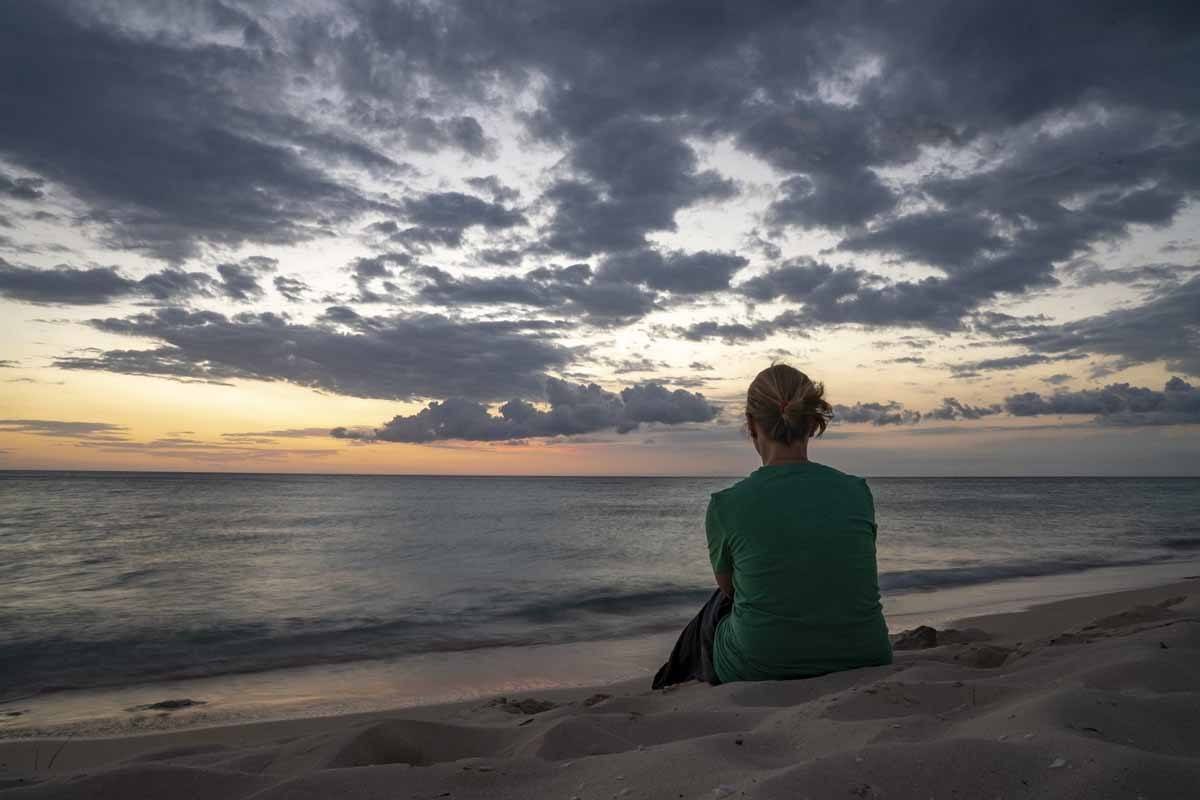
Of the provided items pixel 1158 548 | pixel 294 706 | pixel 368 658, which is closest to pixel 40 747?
pixel 294 706

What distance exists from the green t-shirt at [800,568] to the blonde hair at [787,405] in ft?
0.57

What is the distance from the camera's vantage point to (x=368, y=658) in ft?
25.3

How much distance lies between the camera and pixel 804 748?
7.65 feet

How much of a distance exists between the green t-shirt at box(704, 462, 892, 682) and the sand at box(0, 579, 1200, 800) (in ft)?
0.47

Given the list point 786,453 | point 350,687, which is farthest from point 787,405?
point 350,687

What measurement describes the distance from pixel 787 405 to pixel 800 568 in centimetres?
77

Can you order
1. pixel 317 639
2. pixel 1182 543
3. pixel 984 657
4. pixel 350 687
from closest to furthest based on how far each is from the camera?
pixel 984 657
pixel 350 687
pixel 317 639
pixel 1182 543

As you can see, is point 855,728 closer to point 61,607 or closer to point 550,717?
point 550,717

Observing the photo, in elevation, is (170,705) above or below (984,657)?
below

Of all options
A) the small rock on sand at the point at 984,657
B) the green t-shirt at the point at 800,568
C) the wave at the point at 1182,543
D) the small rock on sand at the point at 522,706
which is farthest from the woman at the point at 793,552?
the wave at the point at 1182,543

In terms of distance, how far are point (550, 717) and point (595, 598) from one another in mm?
8317

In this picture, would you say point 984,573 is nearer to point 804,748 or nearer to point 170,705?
point 804,748

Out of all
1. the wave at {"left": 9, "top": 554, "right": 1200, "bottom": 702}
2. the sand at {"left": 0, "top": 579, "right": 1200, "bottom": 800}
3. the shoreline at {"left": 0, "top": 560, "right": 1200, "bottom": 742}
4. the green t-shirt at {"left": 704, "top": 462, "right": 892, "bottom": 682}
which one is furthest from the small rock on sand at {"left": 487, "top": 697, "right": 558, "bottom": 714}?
the wave at {"left": 9, "top": 554, "right": 1200, "bottom": 702}

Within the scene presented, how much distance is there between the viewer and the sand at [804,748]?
1.81 metres
